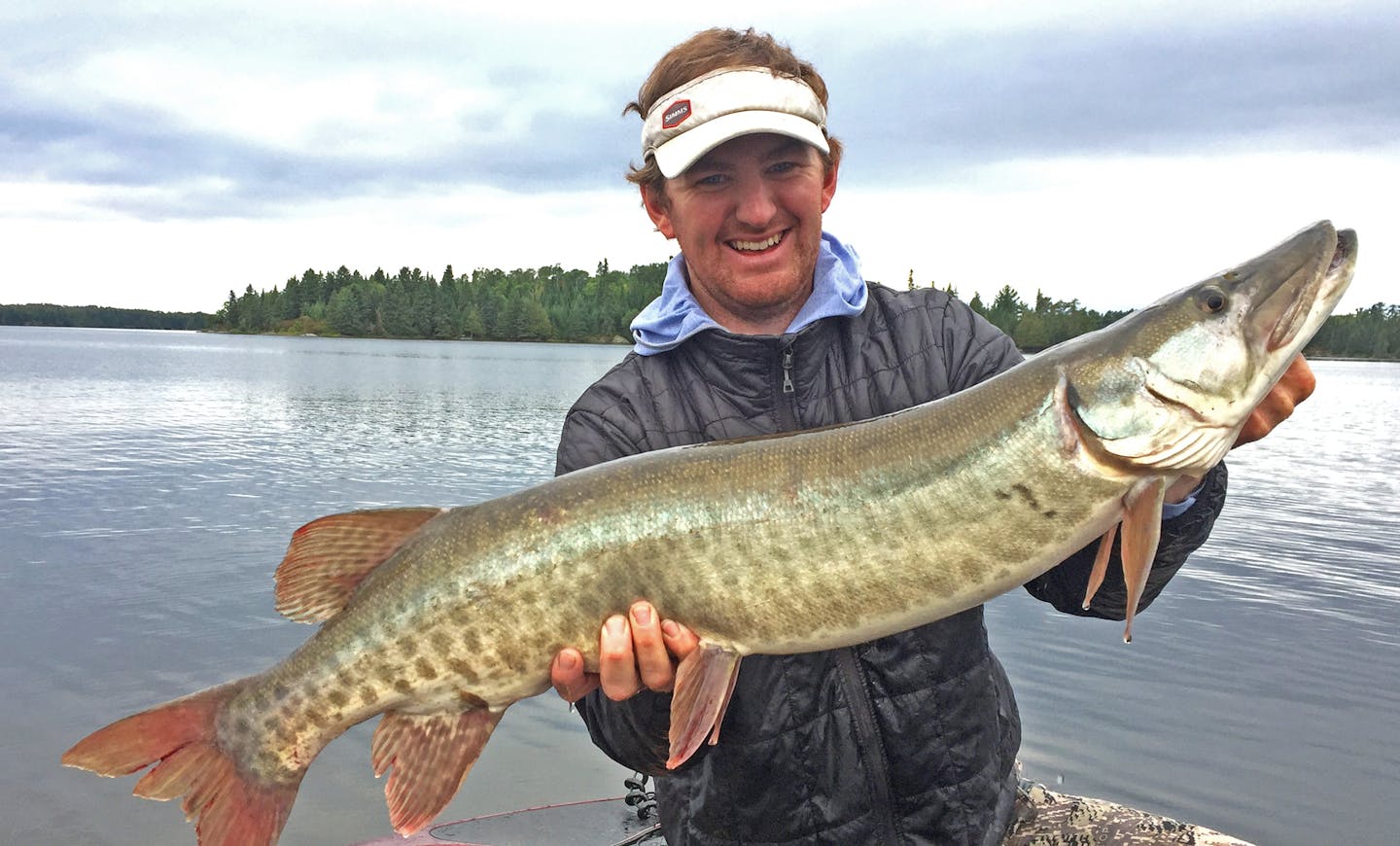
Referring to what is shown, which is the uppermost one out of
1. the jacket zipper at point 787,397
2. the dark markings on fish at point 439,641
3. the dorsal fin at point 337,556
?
the jacket zipper at point 787,397

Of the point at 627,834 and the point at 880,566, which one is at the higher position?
the point at 880,566

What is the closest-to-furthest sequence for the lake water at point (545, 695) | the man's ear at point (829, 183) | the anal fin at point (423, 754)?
1. the anal fin at point (423, 754)
2. the man's ear at point (829, 183)
3. the lake water at point (545, 695)

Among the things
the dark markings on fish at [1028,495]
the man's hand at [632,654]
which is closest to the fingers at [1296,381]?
the dark markings on fish at [1028,495]

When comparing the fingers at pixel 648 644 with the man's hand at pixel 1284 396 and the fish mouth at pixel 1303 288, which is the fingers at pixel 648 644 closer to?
the man's hand at pixel 1284 396

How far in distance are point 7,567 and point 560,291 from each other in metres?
113

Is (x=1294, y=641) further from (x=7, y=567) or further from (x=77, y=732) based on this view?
(x=7, y=567)

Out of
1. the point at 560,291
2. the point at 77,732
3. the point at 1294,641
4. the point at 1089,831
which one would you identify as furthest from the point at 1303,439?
the point at 560,291

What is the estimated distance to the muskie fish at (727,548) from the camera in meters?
2.17

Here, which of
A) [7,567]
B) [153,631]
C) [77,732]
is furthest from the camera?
[7,567]

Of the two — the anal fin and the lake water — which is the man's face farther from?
the lake water

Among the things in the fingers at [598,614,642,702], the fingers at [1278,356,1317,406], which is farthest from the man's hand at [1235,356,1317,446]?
the fingers at [598,614,642,702]

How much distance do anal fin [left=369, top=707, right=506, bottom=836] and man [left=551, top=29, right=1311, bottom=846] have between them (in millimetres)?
289

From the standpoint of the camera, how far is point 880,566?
2.26 metres

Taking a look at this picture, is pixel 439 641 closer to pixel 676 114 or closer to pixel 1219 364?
pixel 676 114
